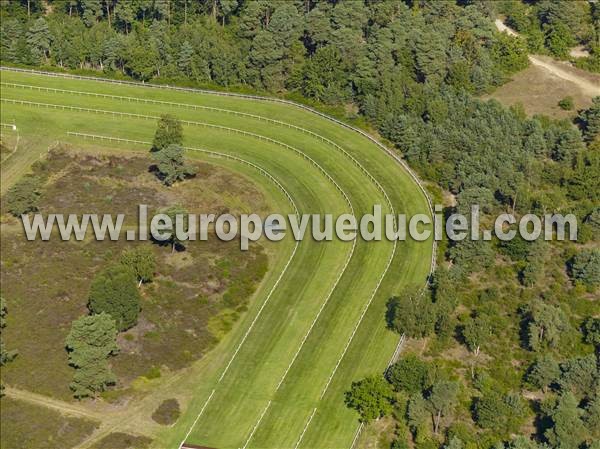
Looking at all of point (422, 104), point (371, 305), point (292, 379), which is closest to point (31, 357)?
point (292, 379)

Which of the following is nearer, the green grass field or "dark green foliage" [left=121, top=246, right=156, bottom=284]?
the green grass field

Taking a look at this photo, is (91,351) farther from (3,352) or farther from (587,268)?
(587,268)

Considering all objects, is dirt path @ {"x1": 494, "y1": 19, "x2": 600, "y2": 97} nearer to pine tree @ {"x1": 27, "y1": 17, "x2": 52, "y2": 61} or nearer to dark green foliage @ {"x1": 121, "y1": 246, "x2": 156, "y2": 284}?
dark green foliage @ {"x1": 121, "y1": 246, "x2": 156, "y2": 284}

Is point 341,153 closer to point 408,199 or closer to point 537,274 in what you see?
point 408,199

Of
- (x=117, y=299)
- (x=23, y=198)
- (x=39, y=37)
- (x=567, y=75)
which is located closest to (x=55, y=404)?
(x=117, y=299)

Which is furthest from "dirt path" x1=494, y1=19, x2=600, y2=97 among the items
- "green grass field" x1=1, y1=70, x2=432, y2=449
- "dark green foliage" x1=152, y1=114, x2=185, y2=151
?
"dark green foliage" x1=152, y1=114, x2=185, y2=151

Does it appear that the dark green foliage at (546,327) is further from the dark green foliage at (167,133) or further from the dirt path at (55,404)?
the dark green foliage at (167,133)

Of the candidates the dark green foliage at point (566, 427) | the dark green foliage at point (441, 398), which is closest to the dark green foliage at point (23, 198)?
the dark green foliage at point (441, 398)
